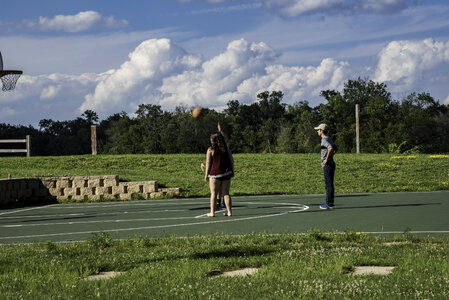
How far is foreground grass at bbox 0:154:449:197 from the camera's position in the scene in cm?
2181

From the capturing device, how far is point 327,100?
240 feet

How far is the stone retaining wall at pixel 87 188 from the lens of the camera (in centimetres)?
2039

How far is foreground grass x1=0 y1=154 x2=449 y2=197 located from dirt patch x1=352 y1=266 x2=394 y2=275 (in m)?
13.7

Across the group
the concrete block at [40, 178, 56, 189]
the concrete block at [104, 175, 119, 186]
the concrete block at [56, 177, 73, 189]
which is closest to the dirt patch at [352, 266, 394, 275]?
the concrete block at [104, 175, 119, 186]

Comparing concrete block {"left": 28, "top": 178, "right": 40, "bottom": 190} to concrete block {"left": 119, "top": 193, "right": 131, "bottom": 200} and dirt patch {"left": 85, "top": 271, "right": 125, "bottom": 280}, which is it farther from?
dirt patch {"left": 85, "top": 271, "right": 125, "bottom": 280}

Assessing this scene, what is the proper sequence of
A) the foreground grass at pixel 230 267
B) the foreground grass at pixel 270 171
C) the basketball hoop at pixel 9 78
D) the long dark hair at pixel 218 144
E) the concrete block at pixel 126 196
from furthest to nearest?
the foreground grass at pixel 270 171, the concrete block at pixel 126 196, the basketball hoop at pixel 9 78, the long dark hair at pixel 218 144, the foreground grass at pixel 230 267

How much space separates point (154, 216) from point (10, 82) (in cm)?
655

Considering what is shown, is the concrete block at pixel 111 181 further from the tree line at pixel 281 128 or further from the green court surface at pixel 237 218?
the tree line at pixel 281 128

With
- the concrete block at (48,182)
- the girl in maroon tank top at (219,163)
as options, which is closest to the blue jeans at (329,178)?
the girl in maroon tank top at (219,163)

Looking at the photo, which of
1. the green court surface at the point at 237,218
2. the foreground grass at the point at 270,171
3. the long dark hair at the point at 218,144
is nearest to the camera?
the green court surface at the point at 237,218

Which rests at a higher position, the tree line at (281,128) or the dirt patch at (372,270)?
the tree line at (281,128)

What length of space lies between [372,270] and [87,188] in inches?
598

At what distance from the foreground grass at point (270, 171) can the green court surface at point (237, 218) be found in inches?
A: 122

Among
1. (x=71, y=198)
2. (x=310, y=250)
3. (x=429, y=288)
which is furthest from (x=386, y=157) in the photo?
(x=429, y=288)
